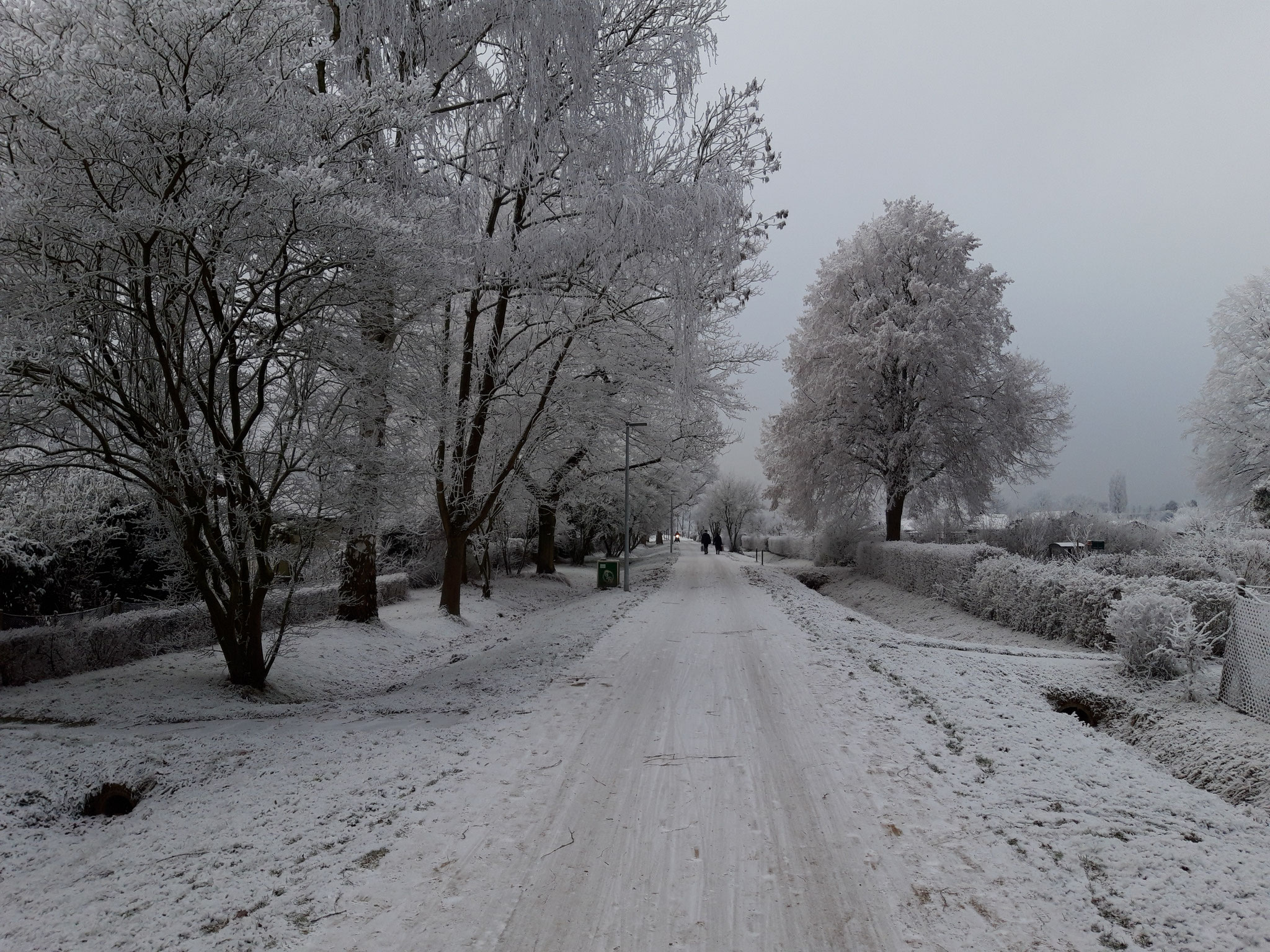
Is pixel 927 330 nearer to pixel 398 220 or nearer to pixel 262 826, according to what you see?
pixel 398 220

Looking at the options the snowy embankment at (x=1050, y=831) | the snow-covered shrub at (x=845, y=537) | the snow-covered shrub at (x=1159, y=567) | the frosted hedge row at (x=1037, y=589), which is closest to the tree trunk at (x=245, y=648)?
the snowy embankment at (x=1050, y=831)

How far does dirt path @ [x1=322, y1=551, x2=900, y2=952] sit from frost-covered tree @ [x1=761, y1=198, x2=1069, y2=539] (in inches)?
722

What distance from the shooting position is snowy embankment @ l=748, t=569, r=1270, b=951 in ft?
9.61

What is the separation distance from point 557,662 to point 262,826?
4.73m

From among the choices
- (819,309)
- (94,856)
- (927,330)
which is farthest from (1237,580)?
(819,309)

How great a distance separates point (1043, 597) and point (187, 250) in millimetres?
12943

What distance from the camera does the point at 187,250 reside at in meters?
6.02

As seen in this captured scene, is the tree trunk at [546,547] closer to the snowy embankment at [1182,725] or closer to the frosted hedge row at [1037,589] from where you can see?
the frosted hedge row at [1037,589]

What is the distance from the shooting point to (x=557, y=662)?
845 centimetres

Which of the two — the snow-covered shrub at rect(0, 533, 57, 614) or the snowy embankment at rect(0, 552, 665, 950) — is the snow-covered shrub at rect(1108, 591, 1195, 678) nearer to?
the snowy embankment at rect(0, 552, 665, 950)

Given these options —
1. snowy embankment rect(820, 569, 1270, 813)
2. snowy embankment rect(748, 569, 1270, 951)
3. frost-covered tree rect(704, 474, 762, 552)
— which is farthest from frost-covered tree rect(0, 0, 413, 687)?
frost-covered tree rect(704, 474, 762, 552)

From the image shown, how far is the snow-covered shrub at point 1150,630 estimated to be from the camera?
685 centimetres

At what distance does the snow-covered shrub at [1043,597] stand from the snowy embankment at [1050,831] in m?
4.03

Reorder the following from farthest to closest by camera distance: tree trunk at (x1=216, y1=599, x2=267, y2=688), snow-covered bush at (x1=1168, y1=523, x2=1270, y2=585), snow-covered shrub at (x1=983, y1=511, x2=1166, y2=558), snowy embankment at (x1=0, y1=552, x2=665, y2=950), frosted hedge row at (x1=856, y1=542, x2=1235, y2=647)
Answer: snow-covered shrub at (x1=983, y1=511, x2=1166, y2=558) < snow-covered bush at (x1=1168, y1=523, x2=1270, y2=585) < frosted hedge row at (x1=856, y1=542, x2=1235, y2=647) < tree trunk at (x1=216, y1=599, x2=267, y2=688) < snowy embankment at (x1=0, y1=552, x2=665, y2=950)
